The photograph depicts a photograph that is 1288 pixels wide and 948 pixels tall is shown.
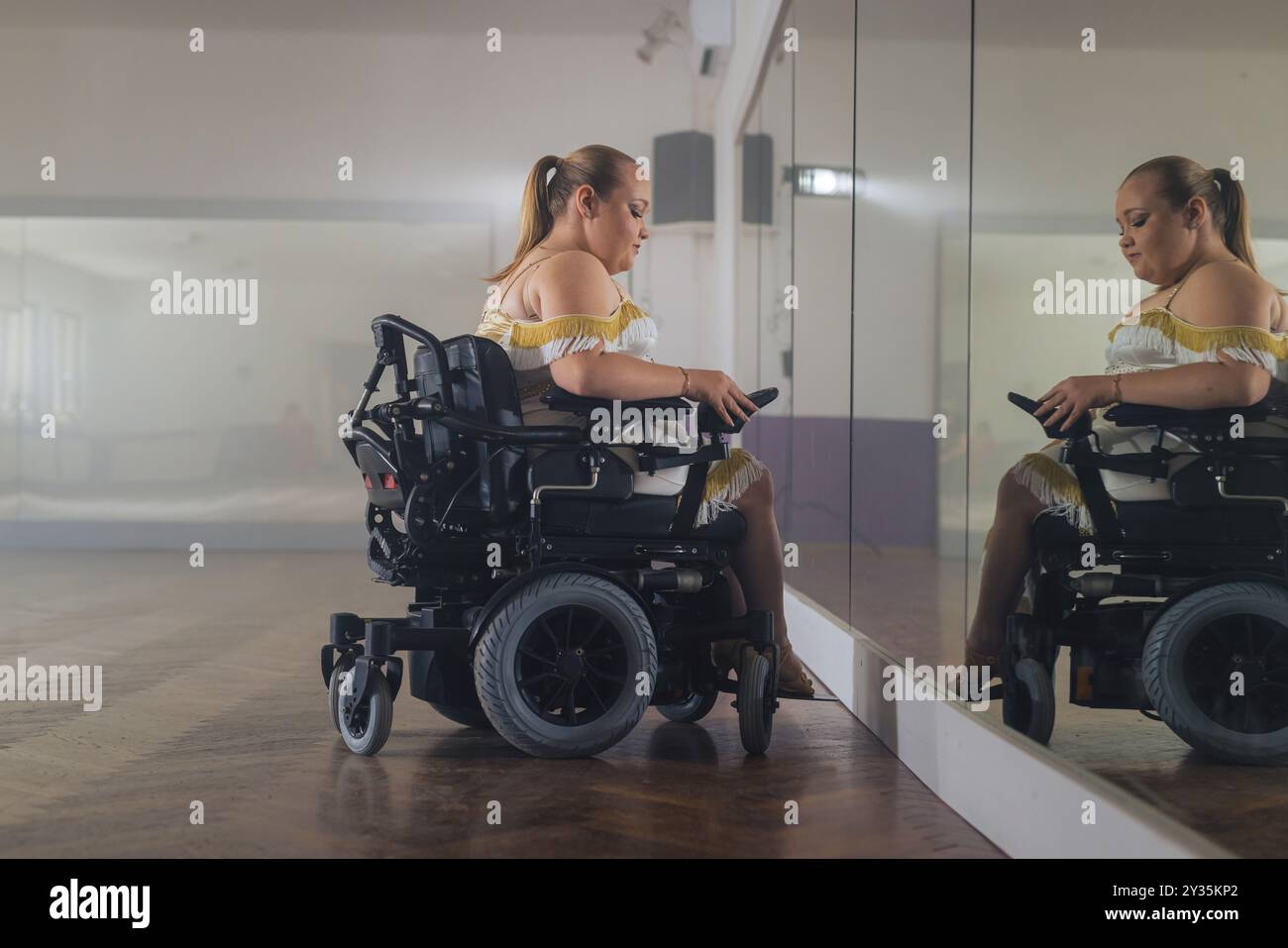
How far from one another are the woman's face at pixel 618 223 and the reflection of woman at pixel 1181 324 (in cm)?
106

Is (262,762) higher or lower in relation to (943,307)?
lower

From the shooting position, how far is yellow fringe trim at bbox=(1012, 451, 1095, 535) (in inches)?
65.9

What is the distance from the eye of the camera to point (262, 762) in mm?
2295

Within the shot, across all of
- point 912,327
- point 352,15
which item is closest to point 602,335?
point 912,327

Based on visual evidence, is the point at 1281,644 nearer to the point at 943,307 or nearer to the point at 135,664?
the point at 943,307

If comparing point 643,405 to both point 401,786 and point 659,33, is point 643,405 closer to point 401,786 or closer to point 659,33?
point 401,786

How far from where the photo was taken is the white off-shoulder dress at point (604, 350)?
2.27 meters

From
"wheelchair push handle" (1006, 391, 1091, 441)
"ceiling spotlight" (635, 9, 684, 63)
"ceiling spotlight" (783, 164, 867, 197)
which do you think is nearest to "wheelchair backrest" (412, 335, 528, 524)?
"wheelchair push handle" (1006, 391, 1091, 441)

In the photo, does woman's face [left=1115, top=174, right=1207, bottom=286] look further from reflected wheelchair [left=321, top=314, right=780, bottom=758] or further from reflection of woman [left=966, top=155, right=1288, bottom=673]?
reflected wheelchair [left=321, top=314, right=780, bottom=758]

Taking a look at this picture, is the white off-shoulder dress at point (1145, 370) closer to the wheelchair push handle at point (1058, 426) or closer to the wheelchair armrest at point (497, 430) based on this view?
the wheelchair push handle at point (1058, 426)

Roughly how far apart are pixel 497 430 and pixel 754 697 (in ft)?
2.23

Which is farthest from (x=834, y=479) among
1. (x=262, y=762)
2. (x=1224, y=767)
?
(x=1224, y=767)

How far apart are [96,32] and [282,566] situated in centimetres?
402

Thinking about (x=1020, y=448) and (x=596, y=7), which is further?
(x=596, y=7)
